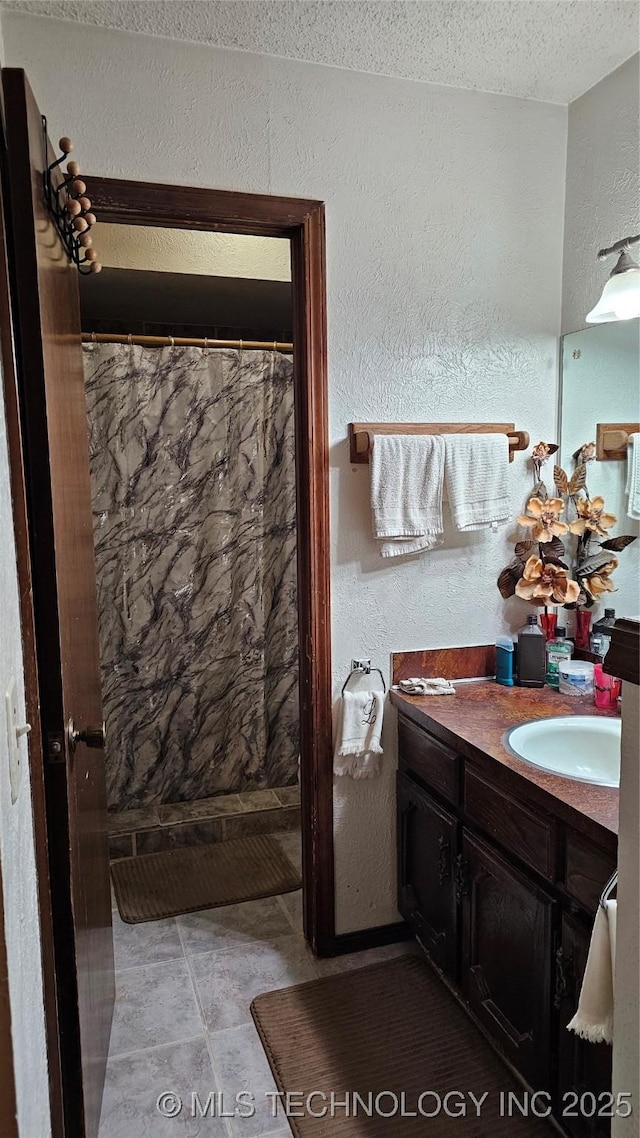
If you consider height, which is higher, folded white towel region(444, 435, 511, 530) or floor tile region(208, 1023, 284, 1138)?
folded white towel region(444, 435, 511, 530)

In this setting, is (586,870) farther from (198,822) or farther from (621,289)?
(198,822)

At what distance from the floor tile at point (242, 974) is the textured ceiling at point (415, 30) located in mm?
2492

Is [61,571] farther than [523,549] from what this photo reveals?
No

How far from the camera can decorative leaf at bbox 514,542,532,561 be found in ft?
7.52

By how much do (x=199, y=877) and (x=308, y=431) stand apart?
167cm

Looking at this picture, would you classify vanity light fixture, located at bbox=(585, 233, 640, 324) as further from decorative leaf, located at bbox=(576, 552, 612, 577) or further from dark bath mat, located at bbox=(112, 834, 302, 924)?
dark bath mat, located at bbox=(112, 834, 302, 924)

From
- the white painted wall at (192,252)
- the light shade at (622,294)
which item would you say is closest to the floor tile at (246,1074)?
the light shade at (622,294)

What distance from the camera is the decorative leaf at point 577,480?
222 centimetres

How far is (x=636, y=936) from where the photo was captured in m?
0.88

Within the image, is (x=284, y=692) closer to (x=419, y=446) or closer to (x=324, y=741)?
(x=324, y=741)

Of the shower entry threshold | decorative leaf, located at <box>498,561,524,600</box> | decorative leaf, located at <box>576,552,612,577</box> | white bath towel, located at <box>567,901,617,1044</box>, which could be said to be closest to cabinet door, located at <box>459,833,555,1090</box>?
white bath towel, located at <box>567,901,617,1044</box>

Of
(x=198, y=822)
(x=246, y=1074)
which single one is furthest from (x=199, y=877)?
(x=246, y=1074)

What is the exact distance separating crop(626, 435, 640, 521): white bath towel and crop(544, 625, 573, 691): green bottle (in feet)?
1.35

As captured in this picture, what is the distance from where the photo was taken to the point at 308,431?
79.7 inches
